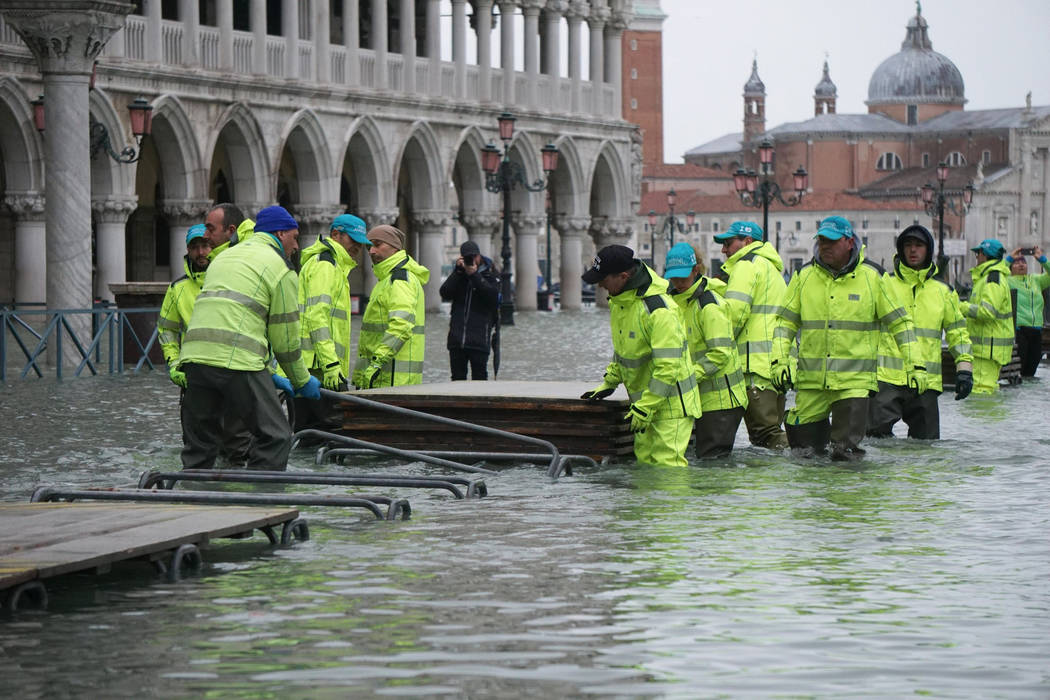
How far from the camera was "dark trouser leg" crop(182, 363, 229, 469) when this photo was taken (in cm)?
1040

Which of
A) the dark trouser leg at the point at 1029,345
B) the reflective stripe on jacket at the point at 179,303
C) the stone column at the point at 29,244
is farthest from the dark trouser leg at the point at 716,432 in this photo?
the stone column at the point at 29,244

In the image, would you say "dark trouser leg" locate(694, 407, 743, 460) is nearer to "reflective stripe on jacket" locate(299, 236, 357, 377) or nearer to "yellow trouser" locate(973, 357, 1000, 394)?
"reflective stripe on jacket" locate(299, 236, 357, 377)

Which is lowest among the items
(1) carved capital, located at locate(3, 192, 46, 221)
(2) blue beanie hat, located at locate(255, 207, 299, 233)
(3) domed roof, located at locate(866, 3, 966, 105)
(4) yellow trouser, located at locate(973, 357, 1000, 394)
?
(4) yellow trouser, located at locate(973, 357, 1000, 394)

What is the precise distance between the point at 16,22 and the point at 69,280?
273 cm

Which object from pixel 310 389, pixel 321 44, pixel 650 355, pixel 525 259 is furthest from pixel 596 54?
pixel 310 389

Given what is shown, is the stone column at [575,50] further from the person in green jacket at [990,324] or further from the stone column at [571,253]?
the person in green jacket at [990,324]

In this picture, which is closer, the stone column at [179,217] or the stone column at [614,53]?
the stone column at [179,217]

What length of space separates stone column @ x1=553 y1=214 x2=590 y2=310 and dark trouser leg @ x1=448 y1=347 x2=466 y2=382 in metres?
37.1

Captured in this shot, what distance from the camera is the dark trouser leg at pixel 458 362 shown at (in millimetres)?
16516

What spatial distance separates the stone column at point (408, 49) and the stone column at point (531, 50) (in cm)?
482

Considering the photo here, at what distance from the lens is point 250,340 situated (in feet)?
33.9

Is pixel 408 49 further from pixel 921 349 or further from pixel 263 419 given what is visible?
pixel 263 419

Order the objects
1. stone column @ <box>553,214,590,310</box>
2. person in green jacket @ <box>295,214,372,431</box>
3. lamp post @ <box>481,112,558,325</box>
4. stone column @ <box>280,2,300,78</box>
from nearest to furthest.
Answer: person in green jacket @ <box>295,214,372,431</box> → lamp post @ <box>481,112,558,325</box> → stone column @ <box>280,2,300,78</box> → stone column @ <box>553,214,590,310</box>

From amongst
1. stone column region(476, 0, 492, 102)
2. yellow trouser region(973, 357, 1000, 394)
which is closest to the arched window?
stone column region(476, 0, 492, 102)
